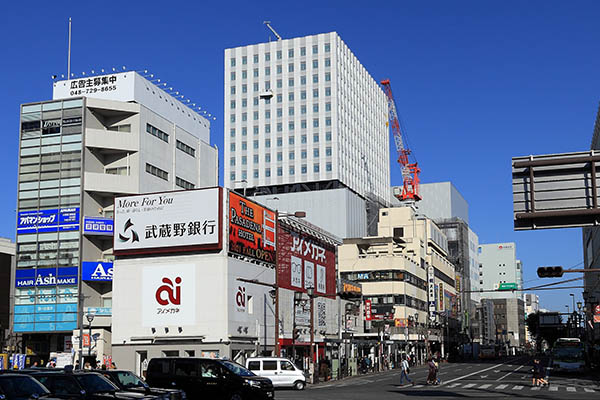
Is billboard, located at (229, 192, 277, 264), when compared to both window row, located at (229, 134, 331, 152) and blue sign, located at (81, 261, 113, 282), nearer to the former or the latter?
blue sign, located at (81, 261, 113, 282)

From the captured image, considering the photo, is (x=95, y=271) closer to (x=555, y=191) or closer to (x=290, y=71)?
(x=555, y=191)

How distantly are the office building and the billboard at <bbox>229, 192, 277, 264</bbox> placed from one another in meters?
17.4

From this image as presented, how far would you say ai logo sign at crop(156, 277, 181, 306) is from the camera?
5369 cm

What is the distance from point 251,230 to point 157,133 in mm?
28016

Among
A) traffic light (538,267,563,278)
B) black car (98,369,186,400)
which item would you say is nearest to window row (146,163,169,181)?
traffic light (538,267,563,278)

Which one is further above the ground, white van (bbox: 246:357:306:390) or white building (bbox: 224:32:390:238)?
white building (bbox: 224:32:390:238)

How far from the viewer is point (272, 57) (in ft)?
449

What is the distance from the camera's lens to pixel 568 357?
6231 centimetres

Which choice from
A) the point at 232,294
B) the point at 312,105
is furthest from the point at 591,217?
the point at 312,105

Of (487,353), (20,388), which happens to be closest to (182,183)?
(20,388)

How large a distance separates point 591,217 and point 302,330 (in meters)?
41.4

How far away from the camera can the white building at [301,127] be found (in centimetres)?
13025

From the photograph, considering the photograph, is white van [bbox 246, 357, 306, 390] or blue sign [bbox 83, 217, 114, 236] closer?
white van [bbox 246, 357, 306, 390]

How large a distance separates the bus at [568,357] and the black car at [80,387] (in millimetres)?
49827
